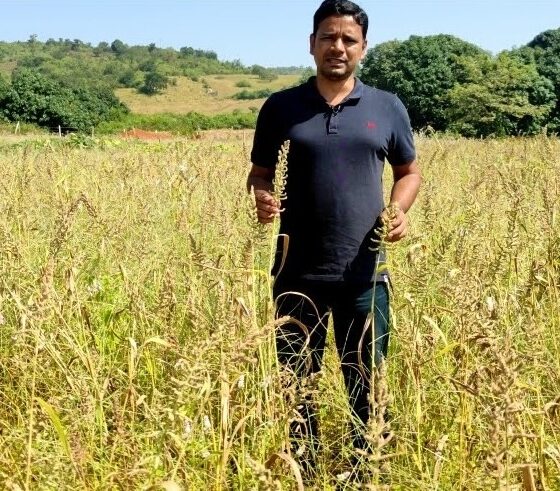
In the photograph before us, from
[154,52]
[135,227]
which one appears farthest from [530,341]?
[154,52]

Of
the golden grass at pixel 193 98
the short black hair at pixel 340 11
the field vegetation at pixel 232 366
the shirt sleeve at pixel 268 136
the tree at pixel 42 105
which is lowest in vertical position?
the field vegetation at pixel 232 366

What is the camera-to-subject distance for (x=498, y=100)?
120ft

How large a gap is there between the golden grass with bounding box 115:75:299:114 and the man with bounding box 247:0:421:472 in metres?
75.9

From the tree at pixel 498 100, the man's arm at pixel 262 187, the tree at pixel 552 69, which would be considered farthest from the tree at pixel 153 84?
the man's arm at pixel 262 187

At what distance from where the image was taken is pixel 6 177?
4.53 metres

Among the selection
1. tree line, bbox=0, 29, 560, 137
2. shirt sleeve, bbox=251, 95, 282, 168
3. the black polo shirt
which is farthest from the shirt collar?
tree line, bbox=0, 29, 560, 137

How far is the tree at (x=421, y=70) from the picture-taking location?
1953 inches

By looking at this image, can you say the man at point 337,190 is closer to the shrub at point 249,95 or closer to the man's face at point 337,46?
the man's face at point 337,46

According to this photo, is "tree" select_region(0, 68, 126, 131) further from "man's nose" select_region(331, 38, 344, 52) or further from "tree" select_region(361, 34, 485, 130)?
"man's nose" select_region(331, 38, 344, 52)

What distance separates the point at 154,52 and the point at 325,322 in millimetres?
184158

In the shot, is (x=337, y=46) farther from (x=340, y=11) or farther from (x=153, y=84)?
(x=153, y=84)

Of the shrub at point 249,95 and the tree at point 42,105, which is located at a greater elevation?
the shrub at point 249,95

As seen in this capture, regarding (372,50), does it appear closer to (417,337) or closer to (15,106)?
(15,106)

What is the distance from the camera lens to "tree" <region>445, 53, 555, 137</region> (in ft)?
117
